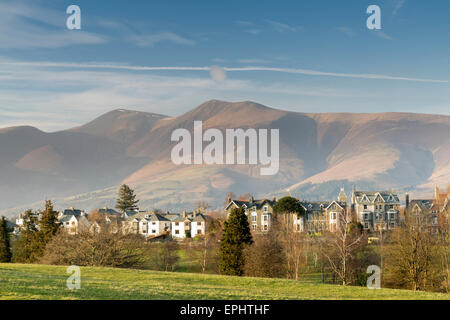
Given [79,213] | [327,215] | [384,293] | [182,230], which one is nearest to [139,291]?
[384,293]

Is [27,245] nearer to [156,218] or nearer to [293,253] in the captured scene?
[293,253]

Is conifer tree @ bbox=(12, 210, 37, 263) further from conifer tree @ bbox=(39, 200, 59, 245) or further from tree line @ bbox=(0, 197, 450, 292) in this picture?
conifer tree @ bbox=(39, 200, 59, 245)

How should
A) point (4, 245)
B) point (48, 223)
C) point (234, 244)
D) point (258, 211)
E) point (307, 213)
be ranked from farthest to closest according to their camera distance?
point (258, 211), point (307, 213), point (4, 245), point (48, 223), point (234, 244)

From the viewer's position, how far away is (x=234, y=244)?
241ft

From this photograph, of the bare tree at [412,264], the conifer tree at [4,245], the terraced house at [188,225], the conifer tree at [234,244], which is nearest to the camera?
the bare tree at [412,264]

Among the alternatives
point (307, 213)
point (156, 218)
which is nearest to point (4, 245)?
point (307, 213)

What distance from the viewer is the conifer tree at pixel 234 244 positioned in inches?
2847

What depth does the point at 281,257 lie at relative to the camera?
243 ft

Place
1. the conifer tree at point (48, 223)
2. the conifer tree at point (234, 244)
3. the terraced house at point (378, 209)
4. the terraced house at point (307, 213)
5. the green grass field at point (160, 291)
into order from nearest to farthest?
the green grass field at point (160, 291), the conifer tree at point (234, 244), the conifer tree at point (48, 223), the terraced house at point (307, 213), the terraced house at point (378, 209)

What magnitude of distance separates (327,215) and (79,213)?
79900mm

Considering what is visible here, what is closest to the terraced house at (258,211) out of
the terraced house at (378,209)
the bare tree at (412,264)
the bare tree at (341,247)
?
the terraced house at (378,209)

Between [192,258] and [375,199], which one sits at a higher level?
[375,199]

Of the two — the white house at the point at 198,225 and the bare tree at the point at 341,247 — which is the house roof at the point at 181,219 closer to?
the white house at the point at 198,225
